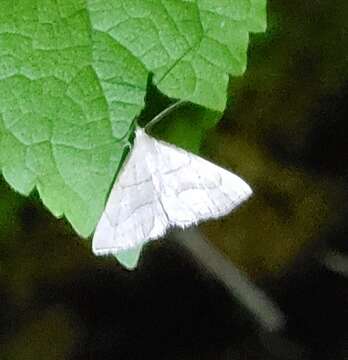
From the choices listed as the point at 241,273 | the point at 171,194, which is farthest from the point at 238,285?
the point at 171,194

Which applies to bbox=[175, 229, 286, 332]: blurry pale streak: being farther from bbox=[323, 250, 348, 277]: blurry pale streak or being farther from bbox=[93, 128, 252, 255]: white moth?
bbox=[93, 128, 252, 255]: white moth

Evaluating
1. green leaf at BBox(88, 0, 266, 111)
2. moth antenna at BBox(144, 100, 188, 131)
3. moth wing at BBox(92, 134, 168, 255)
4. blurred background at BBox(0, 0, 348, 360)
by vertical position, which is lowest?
blurred background at BBox(0, 0, 348, 360)

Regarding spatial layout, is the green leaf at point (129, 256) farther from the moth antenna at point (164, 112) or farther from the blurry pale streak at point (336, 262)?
the blurry pale streak at point (336, 262)

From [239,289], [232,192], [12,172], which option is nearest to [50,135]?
[12,172]

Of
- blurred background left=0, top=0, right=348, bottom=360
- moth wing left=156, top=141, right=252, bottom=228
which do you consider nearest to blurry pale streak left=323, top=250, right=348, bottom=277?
blurred background left=0, top=0, right=348, bottom=360

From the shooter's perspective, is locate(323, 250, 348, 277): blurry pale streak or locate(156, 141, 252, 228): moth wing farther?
locate(323, 250, 348, 277): blurry pale streak

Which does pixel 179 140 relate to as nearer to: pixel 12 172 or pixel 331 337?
pixel 12 172

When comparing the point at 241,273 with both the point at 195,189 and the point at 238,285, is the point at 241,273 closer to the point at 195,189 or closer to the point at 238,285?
the point at 238,285
